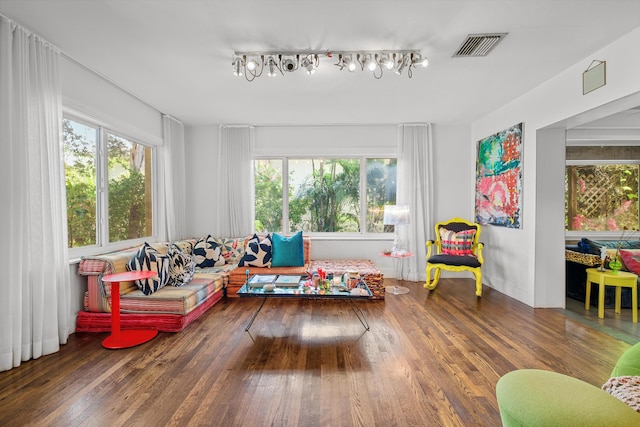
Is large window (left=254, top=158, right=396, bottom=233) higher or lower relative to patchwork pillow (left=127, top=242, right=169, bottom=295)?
higher

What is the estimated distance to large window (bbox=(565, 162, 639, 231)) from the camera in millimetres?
5086

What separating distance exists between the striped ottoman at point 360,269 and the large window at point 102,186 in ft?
8.44

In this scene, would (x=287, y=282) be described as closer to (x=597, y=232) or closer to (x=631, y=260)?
(x=631, y=260)

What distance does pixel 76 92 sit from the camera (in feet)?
10.4

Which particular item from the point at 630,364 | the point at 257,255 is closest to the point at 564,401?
the point at 630,364

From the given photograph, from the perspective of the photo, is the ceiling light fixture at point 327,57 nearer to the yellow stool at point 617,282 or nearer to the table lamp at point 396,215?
the table lamp at point 396,215

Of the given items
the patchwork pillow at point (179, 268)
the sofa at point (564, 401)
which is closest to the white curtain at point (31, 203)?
the patchwork pillow at point (179, 268)

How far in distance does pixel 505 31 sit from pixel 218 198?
446cm

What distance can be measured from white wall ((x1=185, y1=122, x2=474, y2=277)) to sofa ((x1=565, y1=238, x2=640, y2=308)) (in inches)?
66.4

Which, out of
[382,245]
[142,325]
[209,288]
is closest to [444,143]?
[382,245]

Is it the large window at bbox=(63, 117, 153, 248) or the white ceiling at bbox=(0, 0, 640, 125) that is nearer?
the white ceiling at bbox=(0, 0, 640, 125)

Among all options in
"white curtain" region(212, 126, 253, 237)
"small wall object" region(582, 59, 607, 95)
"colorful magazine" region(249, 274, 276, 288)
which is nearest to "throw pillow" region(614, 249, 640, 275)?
"small wall object" region(582, 59, 607, 95)

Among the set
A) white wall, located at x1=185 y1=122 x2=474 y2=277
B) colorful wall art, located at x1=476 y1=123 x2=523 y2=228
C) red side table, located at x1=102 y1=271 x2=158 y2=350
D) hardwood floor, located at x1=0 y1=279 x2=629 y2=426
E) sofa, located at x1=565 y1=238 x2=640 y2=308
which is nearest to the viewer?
hardwood floor, located at x1=0 y1=279 x2=629 y2=426

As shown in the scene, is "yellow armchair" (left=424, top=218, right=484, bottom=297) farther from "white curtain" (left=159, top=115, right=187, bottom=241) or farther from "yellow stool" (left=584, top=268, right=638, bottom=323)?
"white curtain" (left=159, top=115, right=187, bottom=241)
